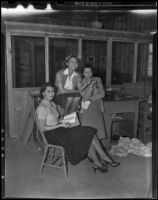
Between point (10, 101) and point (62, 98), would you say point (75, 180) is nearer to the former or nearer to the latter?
point (62, 98)

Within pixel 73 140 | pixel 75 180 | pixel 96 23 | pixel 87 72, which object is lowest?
pixel 75 180

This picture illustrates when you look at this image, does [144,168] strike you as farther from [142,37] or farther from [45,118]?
[142,37]

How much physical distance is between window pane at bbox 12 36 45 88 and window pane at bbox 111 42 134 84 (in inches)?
43.4

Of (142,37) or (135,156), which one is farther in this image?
(142,37)

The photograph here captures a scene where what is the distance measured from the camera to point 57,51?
312 centimetres

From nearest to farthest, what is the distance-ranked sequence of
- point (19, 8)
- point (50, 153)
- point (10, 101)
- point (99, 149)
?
point (19, 8) → point (99, 149) → point (50, 153) → point (10, 101)

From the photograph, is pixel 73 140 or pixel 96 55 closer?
pixel 73 140

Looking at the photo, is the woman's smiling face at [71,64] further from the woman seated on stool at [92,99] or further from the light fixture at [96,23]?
the light fixture at [96,23]

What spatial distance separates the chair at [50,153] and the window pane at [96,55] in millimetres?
992

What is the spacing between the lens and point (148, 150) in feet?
9.32

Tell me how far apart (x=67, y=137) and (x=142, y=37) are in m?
2.02

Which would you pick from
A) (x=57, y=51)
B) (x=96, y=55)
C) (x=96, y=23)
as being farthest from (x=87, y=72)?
(x=96, y=23)

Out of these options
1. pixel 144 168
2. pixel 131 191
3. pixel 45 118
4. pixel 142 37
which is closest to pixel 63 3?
pixel 45 118

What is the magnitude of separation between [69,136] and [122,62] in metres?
1.78
